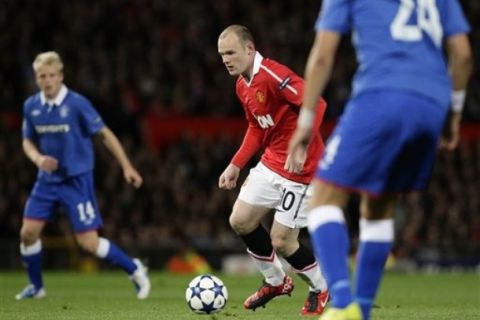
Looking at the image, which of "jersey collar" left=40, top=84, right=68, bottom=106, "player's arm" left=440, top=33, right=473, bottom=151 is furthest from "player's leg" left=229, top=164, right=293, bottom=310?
"player's arm" left=440, top=33, right=473, bottom=151

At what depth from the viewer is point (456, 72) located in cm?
592

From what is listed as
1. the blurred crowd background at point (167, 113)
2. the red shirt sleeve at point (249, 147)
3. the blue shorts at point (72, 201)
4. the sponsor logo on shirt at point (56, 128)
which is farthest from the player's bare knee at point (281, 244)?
the blurred crowd background at point (167, 113)

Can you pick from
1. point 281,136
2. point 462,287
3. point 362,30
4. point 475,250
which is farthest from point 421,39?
point 475,250

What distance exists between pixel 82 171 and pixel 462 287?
22.4 feet

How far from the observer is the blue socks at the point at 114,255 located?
1133 cm

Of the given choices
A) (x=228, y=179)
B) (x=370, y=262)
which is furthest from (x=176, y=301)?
(x=370, y=262)

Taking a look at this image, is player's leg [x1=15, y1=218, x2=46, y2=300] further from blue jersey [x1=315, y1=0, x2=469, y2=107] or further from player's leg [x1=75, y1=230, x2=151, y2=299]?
blue jersey [x1=315, y1=0, x2=469, y2=107]

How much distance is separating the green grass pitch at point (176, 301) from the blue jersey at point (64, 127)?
131 centimetres

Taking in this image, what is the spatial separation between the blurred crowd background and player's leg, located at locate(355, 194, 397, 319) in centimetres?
1452

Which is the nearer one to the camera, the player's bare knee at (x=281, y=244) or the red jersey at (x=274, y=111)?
the red jersey at (x=274, y=111)

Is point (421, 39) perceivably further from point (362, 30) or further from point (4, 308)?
point (4, 308)

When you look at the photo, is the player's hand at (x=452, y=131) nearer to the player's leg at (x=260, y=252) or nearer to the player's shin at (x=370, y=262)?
the player's shin at (x=370, y=262)

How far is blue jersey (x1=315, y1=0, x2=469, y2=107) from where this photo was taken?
18.5 ft

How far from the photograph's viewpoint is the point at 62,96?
11.2 meters
